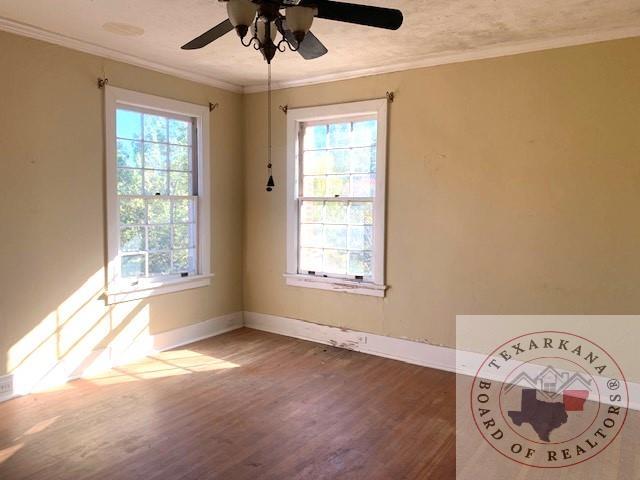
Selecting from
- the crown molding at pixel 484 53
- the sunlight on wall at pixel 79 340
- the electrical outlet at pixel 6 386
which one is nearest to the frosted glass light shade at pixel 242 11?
the crown molding at pixel 484 53

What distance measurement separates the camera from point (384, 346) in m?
4.48

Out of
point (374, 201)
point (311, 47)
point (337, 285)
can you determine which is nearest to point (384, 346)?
point (337, 285)

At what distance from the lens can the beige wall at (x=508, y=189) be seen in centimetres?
340

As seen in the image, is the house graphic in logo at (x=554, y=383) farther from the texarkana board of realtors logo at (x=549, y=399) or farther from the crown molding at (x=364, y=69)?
the crown molding at (x=364, y=69)

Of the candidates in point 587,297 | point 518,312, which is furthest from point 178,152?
Result: point 587,297

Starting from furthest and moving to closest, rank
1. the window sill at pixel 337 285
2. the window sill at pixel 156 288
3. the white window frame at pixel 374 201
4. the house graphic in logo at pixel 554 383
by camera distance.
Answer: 1. the window sill at pixel 337 285
2. the white window frame at pixel 374 201
3. the window sill at pixel 156 288
4. the house graphic in logo at pixel 554 383

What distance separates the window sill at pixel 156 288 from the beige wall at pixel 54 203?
8cm

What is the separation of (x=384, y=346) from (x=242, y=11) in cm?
329

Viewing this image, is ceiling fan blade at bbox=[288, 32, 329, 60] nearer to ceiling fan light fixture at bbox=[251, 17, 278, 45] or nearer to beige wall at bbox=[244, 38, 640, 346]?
ceiling fan light fixture at bbox=[251, 17, 278, 45]

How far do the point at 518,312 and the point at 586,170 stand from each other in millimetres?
1160

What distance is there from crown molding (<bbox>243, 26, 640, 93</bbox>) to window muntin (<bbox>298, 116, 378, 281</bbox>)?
1.32 feet

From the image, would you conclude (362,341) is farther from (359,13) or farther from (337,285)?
(359,13)

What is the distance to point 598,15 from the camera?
10.1 ft

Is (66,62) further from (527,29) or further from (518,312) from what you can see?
(518,312)
